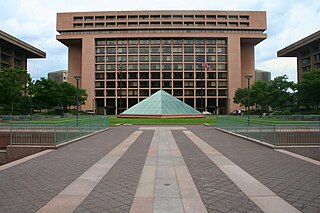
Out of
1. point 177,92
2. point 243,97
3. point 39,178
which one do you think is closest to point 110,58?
point 177,92

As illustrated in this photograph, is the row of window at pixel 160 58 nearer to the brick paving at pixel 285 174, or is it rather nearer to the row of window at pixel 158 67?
the row of window at pixel 158 67

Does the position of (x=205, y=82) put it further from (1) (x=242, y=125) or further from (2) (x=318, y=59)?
(1) (x=242, y=125)

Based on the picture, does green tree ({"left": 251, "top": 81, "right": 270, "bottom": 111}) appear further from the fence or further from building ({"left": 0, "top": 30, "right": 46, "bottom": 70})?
building ({"left": 0, "top": 30, "right": 46, "bottom": 70})

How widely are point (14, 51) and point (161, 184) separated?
9519 centimetres

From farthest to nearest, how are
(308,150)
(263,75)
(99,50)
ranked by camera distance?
(263,75)
(99,50)
(308,150)

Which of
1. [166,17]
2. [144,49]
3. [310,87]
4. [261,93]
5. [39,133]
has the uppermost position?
[166,17]

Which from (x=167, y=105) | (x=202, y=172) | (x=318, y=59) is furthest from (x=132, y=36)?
(x=202, y=172)

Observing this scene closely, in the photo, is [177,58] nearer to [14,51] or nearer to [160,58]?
[160,58]

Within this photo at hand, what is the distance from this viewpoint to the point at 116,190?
564cm

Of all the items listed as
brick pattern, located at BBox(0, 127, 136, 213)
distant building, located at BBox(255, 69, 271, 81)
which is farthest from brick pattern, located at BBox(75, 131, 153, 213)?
distant building, located at BBox(255, 69, 271, 81)

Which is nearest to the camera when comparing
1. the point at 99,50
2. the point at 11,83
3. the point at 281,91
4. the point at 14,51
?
the point at 11,83

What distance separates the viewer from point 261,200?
16.4ft

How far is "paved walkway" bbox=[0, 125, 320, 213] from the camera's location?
187 inches

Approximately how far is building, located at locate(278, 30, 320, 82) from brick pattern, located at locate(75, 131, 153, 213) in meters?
79.9
